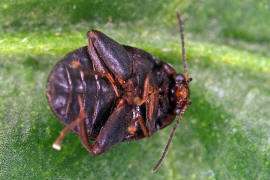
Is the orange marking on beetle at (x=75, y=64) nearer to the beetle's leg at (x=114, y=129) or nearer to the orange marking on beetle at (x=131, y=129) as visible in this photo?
the beetle's leg at (x=114, y=129)

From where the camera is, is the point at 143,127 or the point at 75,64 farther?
the point at 143,127

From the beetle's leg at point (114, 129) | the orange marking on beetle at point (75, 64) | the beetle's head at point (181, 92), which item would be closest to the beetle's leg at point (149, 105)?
the beetle's leg at point (114, 129)

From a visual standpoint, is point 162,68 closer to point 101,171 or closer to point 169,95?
point 169,95

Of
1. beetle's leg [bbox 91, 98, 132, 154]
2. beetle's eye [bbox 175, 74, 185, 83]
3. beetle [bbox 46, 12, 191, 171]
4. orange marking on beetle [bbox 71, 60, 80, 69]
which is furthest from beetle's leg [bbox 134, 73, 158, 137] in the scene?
orange marking on beetle [bbox 71, 60, 80, 69]

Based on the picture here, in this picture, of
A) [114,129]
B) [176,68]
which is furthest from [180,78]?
[114,129]

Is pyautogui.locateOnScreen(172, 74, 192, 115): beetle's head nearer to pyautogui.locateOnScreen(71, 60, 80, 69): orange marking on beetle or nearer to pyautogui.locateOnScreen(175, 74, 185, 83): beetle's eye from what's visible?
pyautogui.locateOnScreen(175, 74, 185, 83): beetle's eye

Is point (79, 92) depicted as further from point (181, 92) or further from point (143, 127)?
point (181, 92)

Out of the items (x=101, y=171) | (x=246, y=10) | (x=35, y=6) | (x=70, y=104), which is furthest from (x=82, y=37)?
(x=246, y=10)
